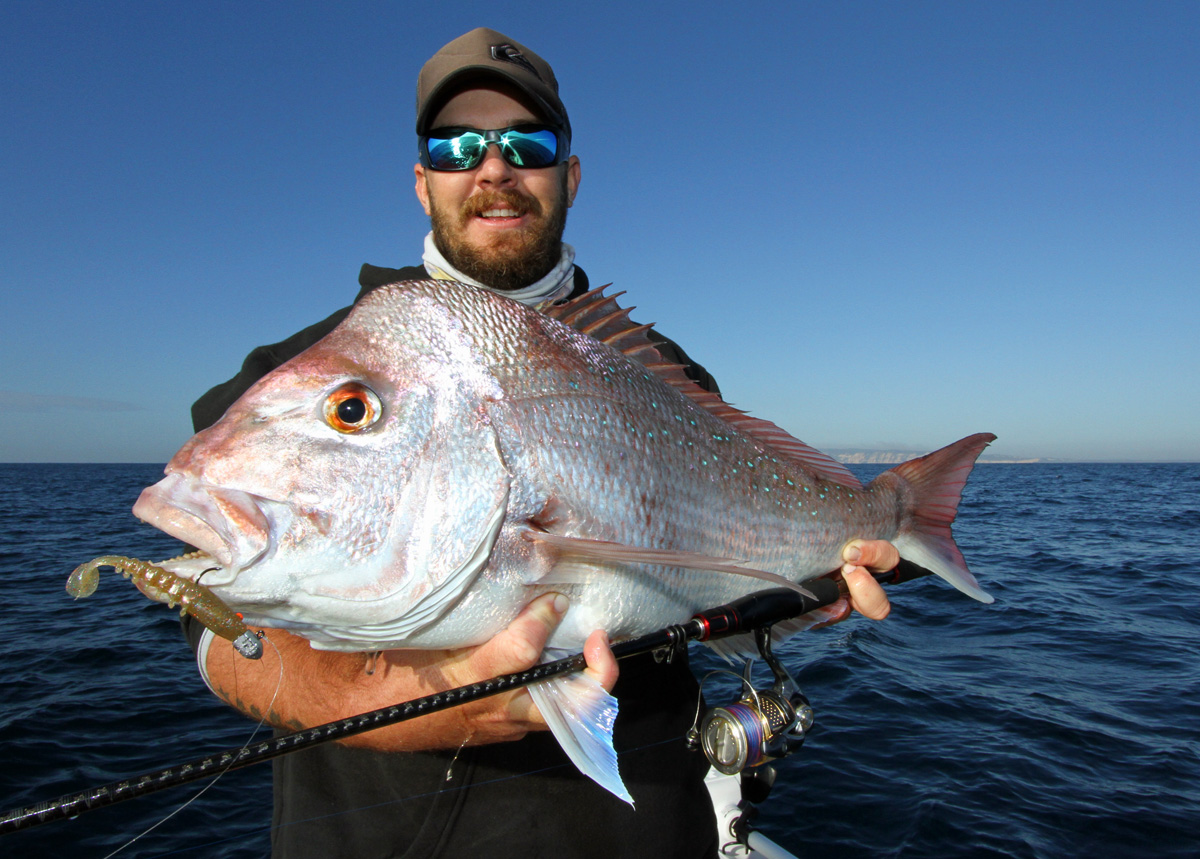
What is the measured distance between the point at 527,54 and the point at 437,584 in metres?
2.50

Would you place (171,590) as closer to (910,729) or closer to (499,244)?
(499,244)

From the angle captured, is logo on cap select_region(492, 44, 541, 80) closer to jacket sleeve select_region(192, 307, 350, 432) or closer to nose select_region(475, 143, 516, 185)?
nose select_region(475, 143, 516, 185)

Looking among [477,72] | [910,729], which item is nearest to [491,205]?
[477,72]

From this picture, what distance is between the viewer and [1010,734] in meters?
6.68

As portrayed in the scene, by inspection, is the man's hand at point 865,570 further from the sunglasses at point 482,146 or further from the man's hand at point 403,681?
the sunglasses at point 482,146

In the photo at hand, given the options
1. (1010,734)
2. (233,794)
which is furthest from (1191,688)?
(233,794)

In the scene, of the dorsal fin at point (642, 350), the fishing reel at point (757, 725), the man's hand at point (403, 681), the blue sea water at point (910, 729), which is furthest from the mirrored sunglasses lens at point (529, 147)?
the blue sea water at point (910, 729)

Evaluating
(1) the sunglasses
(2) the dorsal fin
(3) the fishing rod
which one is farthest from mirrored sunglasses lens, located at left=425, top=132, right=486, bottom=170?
(3) the fishing rod

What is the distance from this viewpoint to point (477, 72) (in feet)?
9.00

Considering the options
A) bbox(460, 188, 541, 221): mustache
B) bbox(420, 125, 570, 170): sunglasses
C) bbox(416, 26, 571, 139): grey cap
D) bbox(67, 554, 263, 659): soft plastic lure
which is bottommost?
bbox(67, 554, 263, 659): soft plastic lure

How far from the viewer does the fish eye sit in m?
1.53

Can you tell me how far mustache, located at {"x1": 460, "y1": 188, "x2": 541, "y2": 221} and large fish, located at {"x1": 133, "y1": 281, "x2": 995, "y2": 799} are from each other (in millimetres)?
873

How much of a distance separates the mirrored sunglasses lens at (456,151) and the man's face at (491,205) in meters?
0.03

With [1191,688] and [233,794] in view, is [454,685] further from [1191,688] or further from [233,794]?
[1191,688]
